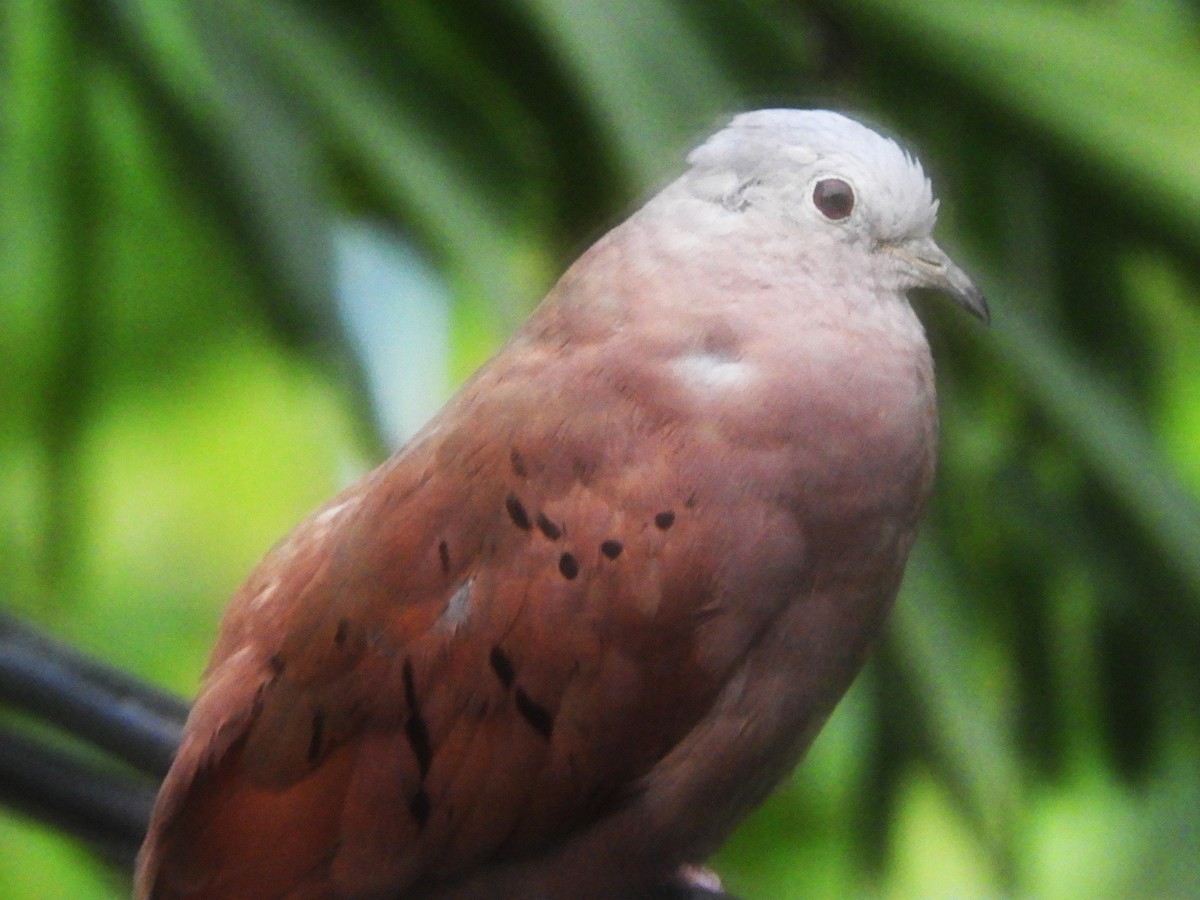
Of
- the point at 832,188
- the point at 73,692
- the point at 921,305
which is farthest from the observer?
the point at 921,305

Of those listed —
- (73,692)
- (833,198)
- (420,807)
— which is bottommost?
(420,807)

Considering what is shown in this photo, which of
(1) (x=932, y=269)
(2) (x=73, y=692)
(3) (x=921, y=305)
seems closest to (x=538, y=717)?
(2) (x=73, y=692)

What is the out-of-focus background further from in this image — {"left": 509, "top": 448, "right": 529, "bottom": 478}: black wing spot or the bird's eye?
{"left": 509, "top": 448, "right": 529, "bottom": 478}: black wing spot

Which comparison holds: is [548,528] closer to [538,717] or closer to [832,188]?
[538,717]

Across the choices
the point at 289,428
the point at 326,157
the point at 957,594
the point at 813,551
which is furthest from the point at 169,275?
the point at 813,551

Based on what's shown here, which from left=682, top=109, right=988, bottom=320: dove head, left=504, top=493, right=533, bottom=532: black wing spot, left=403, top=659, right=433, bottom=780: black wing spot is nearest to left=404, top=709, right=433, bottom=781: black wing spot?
left=403, top=659, right=433, bottom=780: black wing spot

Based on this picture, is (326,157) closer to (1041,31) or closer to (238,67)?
(238,67)
